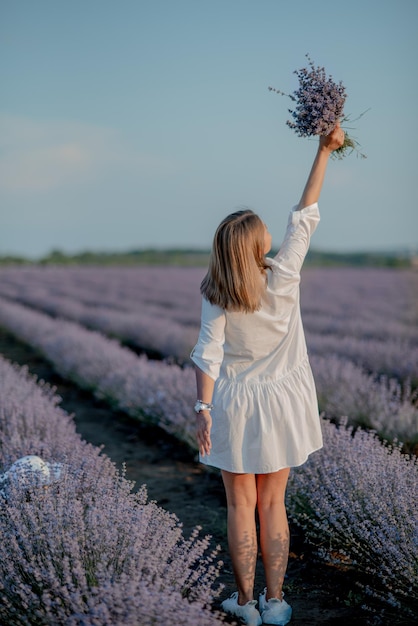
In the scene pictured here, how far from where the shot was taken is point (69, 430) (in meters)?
3.90

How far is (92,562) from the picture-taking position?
214 cm

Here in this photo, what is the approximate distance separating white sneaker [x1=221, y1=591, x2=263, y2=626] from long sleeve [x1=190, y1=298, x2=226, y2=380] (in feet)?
2.86

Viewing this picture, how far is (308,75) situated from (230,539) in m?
1.71

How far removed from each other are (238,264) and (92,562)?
1110mm

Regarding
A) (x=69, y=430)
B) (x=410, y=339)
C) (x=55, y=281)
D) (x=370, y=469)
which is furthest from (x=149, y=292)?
(x=370, y=469)

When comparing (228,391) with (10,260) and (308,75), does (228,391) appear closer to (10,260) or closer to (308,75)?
(308,75)

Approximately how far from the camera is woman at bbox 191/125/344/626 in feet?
7.38

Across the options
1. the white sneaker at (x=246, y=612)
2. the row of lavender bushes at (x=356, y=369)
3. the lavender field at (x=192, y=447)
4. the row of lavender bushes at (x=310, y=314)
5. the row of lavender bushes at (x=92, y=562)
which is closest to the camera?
the row of lavender bushes at (x=92, y=562)

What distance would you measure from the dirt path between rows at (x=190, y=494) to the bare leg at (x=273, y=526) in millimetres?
279

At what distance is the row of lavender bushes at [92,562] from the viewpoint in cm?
182

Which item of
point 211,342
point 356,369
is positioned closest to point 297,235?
point 211,342

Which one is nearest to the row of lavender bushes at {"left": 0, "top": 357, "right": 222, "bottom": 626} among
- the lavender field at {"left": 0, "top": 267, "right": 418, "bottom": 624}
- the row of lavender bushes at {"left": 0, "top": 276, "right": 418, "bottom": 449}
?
the lavender field at {"left": 0, "top": 267, "right": 418, "bottom": 624}

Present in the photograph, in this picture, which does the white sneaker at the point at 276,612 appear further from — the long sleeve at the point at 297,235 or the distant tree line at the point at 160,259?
the distant tree line at the point at 160,259

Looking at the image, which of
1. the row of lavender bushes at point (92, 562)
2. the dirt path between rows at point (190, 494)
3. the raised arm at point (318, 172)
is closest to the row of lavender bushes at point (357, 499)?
the dirt path between rows at point (190, 494)
